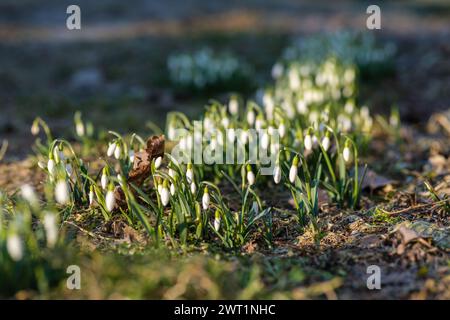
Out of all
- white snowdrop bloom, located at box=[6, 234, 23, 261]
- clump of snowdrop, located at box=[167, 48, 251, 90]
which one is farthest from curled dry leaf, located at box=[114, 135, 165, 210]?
clump of snowdrop, located at box=[167, 48, 251, 90]

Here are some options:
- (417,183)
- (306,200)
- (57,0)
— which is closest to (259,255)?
(306,200)

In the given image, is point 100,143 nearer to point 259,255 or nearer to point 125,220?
point 125,220

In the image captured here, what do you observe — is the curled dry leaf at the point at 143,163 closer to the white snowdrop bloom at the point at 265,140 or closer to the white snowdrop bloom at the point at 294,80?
the white snowdrop bloom at the point at 265,140

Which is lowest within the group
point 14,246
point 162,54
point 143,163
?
point 14,246

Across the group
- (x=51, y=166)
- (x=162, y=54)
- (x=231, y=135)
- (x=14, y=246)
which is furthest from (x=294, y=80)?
(x=162, y=54)

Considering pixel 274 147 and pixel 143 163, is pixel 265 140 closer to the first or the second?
pixel 274 147

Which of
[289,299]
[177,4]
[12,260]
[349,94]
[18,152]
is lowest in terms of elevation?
[289,299]

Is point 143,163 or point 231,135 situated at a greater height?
point 231,135

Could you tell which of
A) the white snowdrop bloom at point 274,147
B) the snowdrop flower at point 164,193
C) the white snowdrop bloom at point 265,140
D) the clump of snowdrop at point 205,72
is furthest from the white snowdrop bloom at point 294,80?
the snowdrop flower at point 164,193
